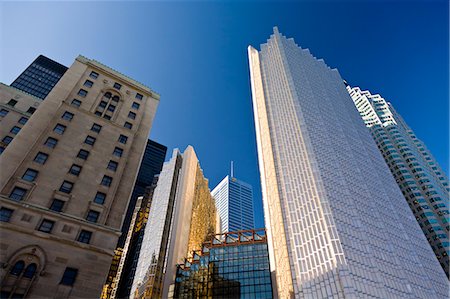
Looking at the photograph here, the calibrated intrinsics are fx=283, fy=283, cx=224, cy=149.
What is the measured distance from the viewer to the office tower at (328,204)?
67.1 metres

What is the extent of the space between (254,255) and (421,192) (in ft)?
258

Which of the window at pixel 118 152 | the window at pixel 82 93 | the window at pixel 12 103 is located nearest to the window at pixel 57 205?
the window at pixel 118 152

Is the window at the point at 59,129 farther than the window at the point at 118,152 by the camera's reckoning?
No

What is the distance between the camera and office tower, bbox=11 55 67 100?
161125mm

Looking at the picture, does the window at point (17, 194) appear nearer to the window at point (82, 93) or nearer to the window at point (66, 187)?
the window at point (66, 187)

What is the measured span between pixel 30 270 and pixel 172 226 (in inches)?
3113

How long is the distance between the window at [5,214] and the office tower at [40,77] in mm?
145303

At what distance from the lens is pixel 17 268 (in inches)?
1217

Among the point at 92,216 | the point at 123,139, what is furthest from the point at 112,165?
the point at 92,216

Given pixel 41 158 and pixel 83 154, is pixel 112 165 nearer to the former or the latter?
pixel 83 154

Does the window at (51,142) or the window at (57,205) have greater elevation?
the window at (51,142)

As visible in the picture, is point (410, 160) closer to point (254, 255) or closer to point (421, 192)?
point (421, 192)

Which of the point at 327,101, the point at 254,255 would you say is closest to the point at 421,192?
the point at 327,101

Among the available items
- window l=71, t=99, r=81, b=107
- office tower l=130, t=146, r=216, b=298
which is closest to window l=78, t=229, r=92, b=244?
window l=71, t=99, r=81, b=107
